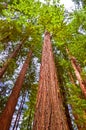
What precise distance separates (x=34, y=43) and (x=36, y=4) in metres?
3.87

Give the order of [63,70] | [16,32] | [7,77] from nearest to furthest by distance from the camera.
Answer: [16,32]
[7,77]
[63,70]

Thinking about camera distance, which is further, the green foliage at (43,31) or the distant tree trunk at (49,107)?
the green foliage at (43,31)

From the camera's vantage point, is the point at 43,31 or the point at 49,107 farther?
the point at 43,31

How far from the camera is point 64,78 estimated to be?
1363 centimetres

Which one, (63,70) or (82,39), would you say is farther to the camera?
(63,70)

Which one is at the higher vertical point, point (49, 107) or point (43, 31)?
point (49, 107)

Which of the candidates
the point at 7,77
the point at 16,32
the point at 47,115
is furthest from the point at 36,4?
the point at 47,115

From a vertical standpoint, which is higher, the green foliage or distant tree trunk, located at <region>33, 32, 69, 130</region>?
distant tree trunk, located at <region>33, 32, 69, 130</region>

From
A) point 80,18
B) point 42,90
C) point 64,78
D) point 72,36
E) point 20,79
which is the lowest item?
point 64,78

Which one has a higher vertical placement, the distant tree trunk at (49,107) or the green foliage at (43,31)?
the distant tree trunk at (49,107)

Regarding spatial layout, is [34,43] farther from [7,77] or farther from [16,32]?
[7,77]

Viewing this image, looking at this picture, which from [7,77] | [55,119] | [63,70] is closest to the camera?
[55,119]

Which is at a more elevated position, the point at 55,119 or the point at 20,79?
the point at 55,119

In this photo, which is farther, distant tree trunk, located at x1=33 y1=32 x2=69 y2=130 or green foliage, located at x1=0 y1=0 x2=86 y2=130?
green foliage, located at x1=0 y1=0 x2=86 y2=130
